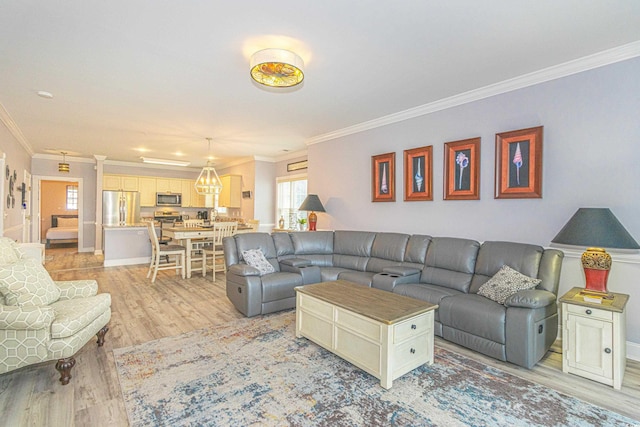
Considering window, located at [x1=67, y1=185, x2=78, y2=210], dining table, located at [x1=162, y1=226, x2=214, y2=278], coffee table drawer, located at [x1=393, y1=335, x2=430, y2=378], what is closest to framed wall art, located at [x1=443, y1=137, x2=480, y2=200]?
coffee table drawer, located at [x1=393, y1=335, x2=430, y2=378]

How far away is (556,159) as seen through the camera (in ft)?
10.4

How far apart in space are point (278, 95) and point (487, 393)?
3.65m

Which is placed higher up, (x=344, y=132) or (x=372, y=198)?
(x=344, y=132)

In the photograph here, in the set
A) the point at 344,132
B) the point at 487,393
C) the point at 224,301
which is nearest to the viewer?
the point at 487,393

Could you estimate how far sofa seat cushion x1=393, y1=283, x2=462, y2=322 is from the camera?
3133 mm

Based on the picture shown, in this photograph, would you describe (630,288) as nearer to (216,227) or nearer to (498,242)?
(498,242)

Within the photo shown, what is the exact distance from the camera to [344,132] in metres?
5.52

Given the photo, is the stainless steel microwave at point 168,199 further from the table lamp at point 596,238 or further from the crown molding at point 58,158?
the table lamp at point 596,238

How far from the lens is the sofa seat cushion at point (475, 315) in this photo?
2.66 meters

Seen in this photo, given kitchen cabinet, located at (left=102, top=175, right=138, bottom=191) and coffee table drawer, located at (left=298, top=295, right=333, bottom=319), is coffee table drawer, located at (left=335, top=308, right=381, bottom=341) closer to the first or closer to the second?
coffee table drawer, located at (left=298, top=295, right=333, bottom=319)

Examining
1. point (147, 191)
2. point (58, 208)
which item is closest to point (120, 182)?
point (147, 191)

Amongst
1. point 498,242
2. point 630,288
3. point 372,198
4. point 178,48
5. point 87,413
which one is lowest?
point 87,413

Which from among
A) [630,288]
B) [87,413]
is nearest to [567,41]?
[630,288]

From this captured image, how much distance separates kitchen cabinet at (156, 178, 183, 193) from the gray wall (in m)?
7.58
